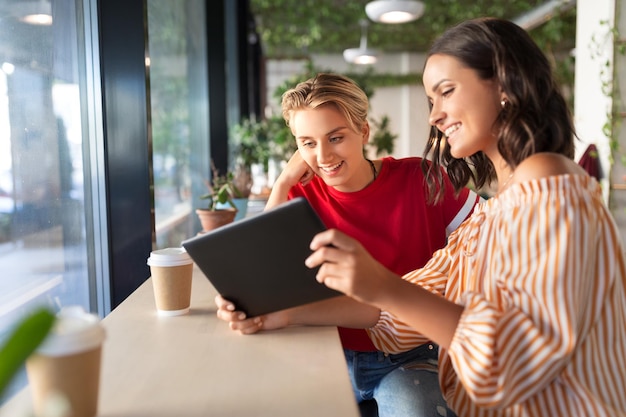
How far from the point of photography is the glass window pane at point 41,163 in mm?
1125

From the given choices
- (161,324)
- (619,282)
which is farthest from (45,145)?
(619,282)

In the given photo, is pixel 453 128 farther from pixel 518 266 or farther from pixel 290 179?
pixel 290 179

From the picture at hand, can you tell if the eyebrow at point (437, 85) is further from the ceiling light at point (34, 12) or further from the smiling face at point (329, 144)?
the ceiling light at point (34, 12)

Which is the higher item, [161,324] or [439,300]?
[439,300]

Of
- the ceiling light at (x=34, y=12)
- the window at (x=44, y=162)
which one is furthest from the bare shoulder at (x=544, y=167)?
the ceiling light at (x=34, y=12)

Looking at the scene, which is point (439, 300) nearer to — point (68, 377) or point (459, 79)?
point (459, 79)

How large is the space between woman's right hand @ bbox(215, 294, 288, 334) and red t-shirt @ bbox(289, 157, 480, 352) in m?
0.45

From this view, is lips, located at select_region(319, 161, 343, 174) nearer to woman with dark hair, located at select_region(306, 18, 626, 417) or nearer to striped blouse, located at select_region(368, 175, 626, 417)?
woman with dark hair, located at select_region(306, 18, 626, 417)

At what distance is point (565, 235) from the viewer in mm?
792

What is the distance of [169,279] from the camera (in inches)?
47.0

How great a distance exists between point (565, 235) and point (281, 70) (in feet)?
36.3

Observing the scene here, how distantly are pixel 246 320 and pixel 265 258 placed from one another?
0.60ft

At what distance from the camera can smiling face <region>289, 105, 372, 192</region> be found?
4.67 ft

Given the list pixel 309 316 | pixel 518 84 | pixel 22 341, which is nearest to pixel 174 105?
pixel 309 316
